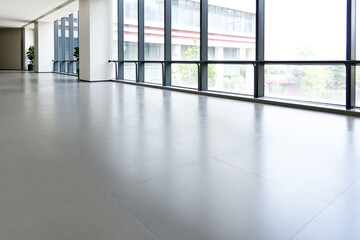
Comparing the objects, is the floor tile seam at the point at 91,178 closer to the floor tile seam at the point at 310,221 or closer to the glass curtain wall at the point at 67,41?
the floor tile seam at the point at 310,221

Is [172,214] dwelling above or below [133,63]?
below

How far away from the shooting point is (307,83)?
575cm

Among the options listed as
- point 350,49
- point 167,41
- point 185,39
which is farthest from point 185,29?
point 350,49

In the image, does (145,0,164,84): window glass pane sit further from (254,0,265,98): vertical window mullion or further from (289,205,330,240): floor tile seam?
(289,205,330,240): floor tile seam

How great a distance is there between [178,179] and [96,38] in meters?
10.7

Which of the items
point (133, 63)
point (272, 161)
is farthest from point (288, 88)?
point (133, 63)

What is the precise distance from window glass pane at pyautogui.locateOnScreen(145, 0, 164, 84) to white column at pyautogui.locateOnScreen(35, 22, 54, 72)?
11.2 meters

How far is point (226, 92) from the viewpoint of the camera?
7.41 metres

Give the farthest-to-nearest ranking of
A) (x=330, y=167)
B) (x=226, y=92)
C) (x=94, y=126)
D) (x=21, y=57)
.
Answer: (x=21, y=57) < (x=226, y=92) < (x=94, y=126) < (x=330, y=167)

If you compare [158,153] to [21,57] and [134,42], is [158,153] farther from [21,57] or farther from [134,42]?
[21,57]

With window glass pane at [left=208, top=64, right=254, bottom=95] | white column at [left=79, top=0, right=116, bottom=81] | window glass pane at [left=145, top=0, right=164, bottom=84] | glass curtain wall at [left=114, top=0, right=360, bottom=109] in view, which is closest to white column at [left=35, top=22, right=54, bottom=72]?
white column at [left=79, top=0, right=116, bottom=81]

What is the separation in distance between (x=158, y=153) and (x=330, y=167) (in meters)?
1.43

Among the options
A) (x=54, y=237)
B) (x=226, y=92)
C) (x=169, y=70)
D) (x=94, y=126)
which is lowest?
(x=54, y=237)

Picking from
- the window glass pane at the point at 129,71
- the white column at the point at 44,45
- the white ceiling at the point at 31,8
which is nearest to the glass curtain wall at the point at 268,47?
the window glass pane at the point at 129,71
